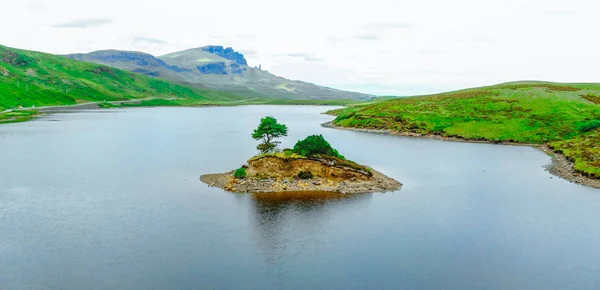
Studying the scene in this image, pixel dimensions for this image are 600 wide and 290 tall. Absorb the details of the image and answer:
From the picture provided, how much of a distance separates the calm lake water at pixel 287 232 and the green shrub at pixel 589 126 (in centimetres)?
5808

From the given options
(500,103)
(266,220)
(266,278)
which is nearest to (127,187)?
(266,220)

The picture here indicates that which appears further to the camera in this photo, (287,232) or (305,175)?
(305,175)

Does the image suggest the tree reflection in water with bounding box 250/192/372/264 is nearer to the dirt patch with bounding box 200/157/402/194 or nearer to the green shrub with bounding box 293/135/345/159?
the dirt patch with bounding box 200/157/402/194

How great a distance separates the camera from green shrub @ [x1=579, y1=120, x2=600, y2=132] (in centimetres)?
13512

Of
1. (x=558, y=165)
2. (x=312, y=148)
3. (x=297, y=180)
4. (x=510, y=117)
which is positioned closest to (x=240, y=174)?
(x=297, y=180)

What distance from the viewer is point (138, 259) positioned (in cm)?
4419

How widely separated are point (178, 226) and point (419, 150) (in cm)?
8603

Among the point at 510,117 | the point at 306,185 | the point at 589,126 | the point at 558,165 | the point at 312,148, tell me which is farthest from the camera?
the point at 510,117

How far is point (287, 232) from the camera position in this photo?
52.8m

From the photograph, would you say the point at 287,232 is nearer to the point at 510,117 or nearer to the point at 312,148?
the point at 312,148

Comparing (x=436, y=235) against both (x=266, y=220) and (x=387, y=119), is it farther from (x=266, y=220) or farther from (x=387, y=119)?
(x=387, y=119)

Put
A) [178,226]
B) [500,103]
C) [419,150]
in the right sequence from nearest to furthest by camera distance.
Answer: [178,226] → [419,150] → [500,103]

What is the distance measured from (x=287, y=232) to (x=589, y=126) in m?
127

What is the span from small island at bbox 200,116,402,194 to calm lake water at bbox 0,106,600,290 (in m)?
3.74
